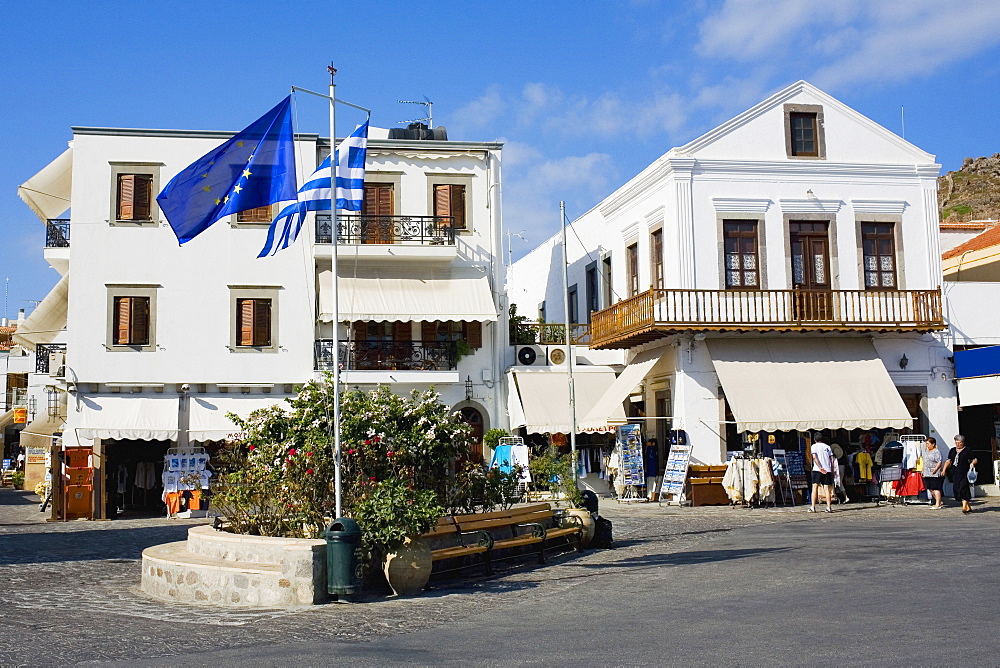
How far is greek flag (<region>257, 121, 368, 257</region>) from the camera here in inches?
542

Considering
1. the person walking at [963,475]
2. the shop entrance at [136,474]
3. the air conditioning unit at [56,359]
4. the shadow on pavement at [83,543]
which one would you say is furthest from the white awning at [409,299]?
the person walking at [963,475]

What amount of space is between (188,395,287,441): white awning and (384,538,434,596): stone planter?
1532cm

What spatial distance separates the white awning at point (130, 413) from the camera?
26348mm

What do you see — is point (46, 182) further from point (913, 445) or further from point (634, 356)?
point (913, 445)

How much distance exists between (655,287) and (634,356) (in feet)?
8.28

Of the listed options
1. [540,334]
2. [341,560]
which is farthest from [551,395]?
[341,560]

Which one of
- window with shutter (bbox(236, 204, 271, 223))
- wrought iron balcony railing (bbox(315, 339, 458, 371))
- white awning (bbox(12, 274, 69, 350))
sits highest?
window with shutter (bbox(236, 204, 271, 223))

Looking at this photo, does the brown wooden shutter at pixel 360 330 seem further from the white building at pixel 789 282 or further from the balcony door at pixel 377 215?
the white building at pixel 789 282

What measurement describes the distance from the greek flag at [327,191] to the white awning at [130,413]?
13464 mm

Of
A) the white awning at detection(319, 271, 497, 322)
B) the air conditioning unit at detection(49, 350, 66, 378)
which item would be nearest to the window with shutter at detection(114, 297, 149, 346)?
the air conditioning unit at detection(49, 350, 66, 378)

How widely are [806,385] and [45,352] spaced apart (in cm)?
2035

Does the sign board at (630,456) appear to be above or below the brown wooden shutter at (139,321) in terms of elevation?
below

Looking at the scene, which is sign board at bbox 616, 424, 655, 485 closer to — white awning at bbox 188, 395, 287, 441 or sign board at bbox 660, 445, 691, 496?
sign board at bbox 660, 445, 691, 496

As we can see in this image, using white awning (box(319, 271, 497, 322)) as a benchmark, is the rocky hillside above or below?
above
